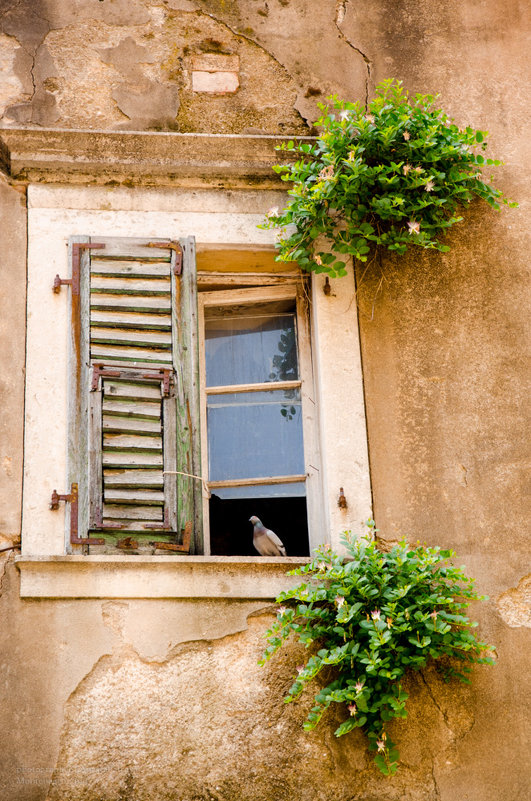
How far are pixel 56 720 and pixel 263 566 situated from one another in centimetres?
102

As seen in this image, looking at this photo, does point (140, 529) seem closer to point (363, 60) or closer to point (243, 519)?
point (243, 519)

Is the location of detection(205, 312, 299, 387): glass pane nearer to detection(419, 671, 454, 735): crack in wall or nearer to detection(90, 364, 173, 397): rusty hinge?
detection(90, 364, 173, 397): rusty hinge

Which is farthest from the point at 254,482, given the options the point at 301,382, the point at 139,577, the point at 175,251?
the point at 175,251

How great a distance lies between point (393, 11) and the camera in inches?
225

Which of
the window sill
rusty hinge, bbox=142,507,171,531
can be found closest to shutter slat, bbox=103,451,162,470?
rusty hinge, bbox=142,507,171,531

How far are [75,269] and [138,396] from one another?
2.22ft

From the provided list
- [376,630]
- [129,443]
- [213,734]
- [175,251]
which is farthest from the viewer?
[175,251]

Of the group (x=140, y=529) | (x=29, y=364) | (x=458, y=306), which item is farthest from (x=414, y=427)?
(x=29, y=364)

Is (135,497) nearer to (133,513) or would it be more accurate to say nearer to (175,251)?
(133,513)

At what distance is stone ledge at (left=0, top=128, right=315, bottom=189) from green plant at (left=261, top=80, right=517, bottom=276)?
0.23 m

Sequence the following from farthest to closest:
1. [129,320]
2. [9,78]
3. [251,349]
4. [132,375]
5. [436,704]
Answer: [251,349] < [9,78] < [129,320] < [132,375] < [436,704]

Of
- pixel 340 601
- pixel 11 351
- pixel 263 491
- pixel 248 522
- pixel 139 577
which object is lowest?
pixel 340 601

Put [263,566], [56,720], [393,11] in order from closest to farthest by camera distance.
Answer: [56,720] < [263,566] < [393,11]

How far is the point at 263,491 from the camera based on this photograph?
517 centimetres
